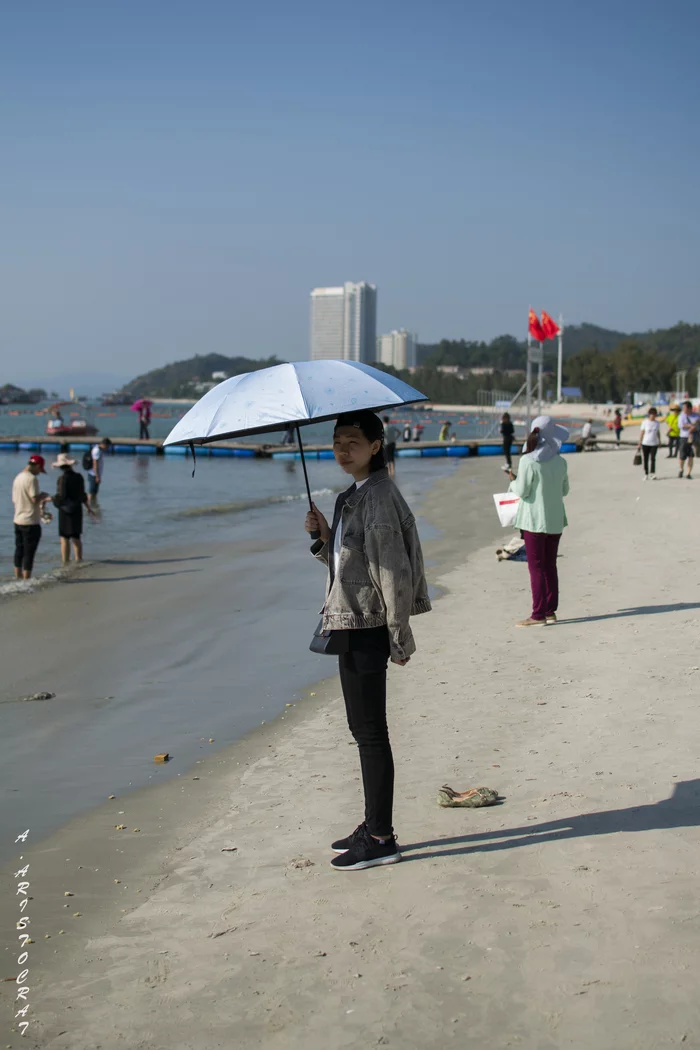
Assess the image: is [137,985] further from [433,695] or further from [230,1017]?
[433,695]

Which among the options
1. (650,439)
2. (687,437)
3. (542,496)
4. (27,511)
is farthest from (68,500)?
(687,437)

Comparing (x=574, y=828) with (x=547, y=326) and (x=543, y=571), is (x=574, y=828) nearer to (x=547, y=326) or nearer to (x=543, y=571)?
(x=543, y=571)

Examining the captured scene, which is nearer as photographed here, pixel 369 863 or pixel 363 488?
pixel 363 488

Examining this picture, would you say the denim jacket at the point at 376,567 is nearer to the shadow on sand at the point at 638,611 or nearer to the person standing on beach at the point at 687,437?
the shadow on sand at the point at 638,611

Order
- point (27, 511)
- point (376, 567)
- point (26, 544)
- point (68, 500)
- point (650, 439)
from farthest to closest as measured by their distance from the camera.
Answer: point (650, 439), point (68, 500), point (26, 544), point (27, 511), point (376, 567)

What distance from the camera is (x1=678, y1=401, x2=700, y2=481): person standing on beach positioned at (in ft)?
76.0

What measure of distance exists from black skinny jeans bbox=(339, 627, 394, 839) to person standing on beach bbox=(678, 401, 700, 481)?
20152 mm

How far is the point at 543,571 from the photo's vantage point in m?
8.56

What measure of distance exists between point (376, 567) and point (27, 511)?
10633mm

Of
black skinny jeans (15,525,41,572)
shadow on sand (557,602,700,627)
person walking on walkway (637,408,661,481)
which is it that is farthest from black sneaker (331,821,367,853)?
person walking on walkway (637,408,661,481)

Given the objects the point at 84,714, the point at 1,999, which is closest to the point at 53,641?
the point at 84,714

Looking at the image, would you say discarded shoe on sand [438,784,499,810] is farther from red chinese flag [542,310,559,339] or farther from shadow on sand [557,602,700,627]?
red chinese flag [542,310,559,339]

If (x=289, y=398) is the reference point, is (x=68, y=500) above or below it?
below

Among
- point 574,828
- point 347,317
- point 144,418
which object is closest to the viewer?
point 574,828
